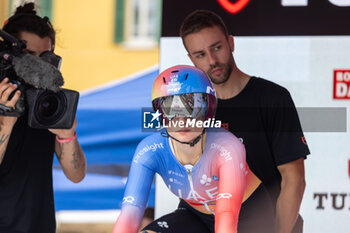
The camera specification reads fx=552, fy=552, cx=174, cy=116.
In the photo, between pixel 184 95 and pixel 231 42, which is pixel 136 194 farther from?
pixel 231 42

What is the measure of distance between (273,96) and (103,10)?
2.64m

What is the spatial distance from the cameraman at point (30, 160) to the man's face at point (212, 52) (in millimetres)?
931

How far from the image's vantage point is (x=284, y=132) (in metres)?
3.65

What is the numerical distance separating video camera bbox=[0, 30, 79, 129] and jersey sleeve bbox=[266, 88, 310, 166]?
1382mm

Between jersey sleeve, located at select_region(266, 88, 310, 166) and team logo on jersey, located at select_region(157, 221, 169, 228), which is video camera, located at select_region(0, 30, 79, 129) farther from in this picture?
jersey sleeve, located at select_region(266, 88, 310, 166)

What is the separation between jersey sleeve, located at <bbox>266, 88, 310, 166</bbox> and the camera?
11.9 feet

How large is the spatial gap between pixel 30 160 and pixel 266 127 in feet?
5.03

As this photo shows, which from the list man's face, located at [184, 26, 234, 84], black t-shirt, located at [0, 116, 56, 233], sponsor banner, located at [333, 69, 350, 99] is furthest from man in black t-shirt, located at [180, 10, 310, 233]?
black t-shirt, located at [0, 116, 56, 233]

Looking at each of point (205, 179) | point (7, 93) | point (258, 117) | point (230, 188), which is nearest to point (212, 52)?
point (258, 117)

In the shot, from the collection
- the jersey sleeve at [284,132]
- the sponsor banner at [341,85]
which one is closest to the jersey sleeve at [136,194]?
the jersey sleeve at [284,132]

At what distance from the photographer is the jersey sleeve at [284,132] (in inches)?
143

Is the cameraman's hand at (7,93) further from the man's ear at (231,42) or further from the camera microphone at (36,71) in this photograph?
the man's ear at (231,42)

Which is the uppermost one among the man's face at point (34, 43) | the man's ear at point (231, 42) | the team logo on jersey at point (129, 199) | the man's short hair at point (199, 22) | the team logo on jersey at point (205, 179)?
the man's short hair at point (199, 22)

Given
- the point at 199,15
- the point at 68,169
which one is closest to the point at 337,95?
the point at 199,15
